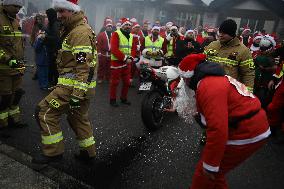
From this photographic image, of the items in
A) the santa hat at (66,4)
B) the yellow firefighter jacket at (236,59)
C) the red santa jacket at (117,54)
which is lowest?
the red santa jacket at (117,54)

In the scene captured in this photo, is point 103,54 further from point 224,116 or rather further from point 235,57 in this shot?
point 224,116

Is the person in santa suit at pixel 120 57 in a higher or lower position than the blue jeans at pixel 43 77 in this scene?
higher

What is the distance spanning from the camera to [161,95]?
5984mm

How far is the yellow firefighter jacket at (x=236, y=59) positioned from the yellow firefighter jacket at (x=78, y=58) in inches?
77.8

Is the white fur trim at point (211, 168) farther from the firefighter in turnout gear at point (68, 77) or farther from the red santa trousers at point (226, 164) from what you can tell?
the firefighter in turnout gear at point (68, 77)

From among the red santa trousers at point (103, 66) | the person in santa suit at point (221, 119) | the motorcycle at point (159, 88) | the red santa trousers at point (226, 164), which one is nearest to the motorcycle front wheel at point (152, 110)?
the motorcycle at point (159, 88)

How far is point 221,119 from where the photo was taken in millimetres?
2480

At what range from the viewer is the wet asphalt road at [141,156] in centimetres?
407

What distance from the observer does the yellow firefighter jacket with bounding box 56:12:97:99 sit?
3.69 m

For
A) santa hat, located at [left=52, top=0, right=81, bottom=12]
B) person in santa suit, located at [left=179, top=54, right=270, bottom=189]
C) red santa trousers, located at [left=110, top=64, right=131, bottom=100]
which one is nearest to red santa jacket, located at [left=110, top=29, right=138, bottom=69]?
red santa trousers, located at [left=110, top=64, right=131, bottom=100]

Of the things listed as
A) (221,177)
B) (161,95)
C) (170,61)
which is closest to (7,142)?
(161,95)

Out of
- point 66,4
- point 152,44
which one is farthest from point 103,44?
point 66,4

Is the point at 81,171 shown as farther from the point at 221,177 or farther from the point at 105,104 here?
the point at 105,104

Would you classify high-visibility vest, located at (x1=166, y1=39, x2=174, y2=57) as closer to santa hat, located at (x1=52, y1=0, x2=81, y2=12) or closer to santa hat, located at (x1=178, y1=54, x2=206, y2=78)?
santa hat, located at (x1=52, y1=0, x2=81, y2=12)
